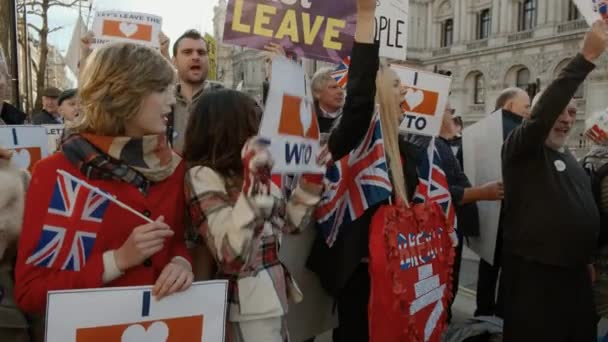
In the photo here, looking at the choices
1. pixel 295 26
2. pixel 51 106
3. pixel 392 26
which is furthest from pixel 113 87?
pixel 51 106

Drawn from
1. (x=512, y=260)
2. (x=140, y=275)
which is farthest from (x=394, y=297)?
(x=140, y=275)

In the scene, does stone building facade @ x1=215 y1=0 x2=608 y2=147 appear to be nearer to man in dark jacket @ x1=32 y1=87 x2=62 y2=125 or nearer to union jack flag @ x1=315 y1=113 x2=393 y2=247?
man in dark jacket @ x1=32 y1=87 x2=62 y2=125

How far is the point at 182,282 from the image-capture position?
5.16 feet

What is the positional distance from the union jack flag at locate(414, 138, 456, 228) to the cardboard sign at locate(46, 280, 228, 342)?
1523mm

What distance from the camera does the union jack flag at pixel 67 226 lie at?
5.09 ft

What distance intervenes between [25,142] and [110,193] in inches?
62.8

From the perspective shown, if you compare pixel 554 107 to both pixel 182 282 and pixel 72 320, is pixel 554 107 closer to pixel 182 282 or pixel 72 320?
pixel 182 282

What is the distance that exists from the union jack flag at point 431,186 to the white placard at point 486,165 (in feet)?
2.91

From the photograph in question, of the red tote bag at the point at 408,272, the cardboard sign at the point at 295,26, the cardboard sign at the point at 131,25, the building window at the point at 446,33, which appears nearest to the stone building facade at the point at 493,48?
the building window at the point at 446,33

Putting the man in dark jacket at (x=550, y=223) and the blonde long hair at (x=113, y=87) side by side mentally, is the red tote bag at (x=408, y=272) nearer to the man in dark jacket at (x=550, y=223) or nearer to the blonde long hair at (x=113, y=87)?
the man in dark jacket at (x=550, y=223)

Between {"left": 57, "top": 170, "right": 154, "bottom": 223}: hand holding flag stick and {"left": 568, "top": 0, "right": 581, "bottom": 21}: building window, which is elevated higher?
{"left": 568, "top": 0, "right": 581, "bottom": 21}: building window

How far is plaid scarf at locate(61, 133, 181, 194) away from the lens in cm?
158

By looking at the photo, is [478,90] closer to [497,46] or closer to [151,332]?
[497,46]

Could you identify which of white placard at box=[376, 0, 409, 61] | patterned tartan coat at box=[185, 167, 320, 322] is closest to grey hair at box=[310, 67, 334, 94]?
white placard at box=[376, 0, 409, 61]
